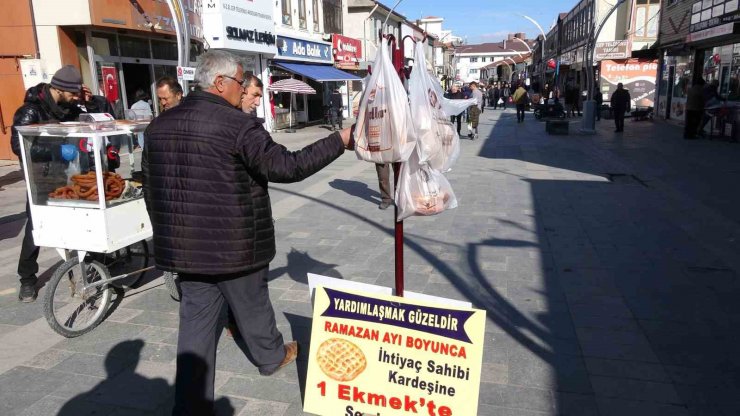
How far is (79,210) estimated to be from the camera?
3.91 m

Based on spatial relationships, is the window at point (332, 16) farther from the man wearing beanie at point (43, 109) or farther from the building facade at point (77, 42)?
the man wearing beanie at point (43, 109)

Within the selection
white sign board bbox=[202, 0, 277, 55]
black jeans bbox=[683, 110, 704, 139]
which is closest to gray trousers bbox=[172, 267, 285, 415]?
black jeans bbox=[683, 110, 704, 139]

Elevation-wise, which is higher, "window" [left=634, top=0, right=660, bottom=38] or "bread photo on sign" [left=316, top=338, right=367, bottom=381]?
"window" [left=634, top=0, right=660, bottom=38]

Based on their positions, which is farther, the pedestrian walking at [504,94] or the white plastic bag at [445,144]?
the pedestrian walking at [504,94]

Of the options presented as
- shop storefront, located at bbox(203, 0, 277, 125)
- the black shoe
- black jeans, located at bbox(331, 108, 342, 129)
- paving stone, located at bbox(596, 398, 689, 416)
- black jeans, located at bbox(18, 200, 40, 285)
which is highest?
shop storefront, located at bbox(203, 0, 277, 125)

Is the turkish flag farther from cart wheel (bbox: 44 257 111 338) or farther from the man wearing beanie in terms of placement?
cart wheel (bbox: 44 257 111 338)

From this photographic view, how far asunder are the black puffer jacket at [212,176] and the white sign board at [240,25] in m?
16.2

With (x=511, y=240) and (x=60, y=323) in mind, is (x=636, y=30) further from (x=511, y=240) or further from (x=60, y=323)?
(x=60, y=323)

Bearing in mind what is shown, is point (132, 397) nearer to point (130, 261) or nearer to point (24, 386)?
point (24, 386)

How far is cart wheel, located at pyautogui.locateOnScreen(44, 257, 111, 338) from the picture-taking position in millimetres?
3902

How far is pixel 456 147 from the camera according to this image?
284 cm

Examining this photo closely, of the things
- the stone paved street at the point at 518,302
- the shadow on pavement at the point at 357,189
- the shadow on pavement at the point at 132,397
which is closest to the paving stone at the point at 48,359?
the stone paved street at the point at 518,302

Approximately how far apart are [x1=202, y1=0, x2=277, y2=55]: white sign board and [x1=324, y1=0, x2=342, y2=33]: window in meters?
6.34

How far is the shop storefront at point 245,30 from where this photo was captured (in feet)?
57.2
